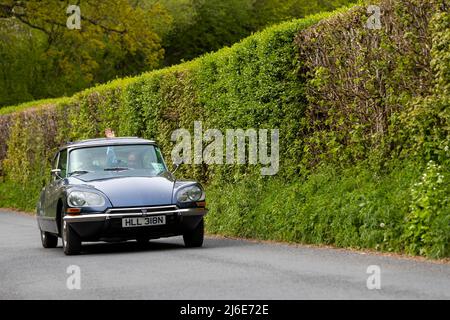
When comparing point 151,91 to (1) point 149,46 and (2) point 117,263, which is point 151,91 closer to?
(2) point 117,263

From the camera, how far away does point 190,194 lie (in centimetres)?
1491

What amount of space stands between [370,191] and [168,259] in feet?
10.1

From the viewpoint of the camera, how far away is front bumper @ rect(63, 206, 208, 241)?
1432 cm

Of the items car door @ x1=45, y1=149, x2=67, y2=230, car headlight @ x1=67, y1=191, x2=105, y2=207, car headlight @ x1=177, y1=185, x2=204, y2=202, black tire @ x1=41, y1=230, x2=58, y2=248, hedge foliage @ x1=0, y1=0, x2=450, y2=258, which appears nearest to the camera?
hedge foliage @ x1=0, y1=0, x2=450, y2=258

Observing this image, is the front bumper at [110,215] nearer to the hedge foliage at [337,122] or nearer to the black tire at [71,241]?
the black tire at [71,241]

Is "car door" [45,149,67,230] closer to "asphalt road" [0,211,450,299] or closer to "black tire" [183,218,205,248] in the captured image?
"asphalt road" [0,211,450,299]

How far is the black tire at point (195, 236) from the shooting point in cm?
1523

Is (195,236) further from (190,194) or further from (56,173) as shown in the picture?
(56,173)

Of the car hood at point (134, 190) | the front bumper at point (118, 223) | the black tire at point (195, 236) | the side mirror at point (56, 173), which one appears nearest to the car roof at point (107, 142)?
the side mirror at point (56, 173)

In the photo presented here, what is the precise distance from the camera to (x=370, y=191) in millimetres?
14344

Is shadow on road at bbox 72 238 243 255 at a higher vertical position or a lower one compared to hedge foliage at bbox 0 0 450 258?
lower

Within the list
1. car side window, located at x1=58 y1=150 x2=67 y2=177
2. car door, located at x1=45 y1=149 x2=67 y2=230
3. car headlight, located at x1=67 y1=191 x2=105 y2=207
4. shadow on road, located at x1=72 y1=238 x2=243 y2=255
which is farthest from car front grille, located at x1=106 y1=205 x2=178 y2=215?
car side window, located at x1=58 y1=150 x2=67 y2=177

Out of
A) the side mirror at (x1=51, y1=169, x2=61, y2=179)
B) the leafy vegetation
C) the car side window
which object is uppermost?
the leafy vegetation

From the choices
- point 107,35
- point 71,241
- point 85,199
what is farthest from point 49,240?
point 107,35
